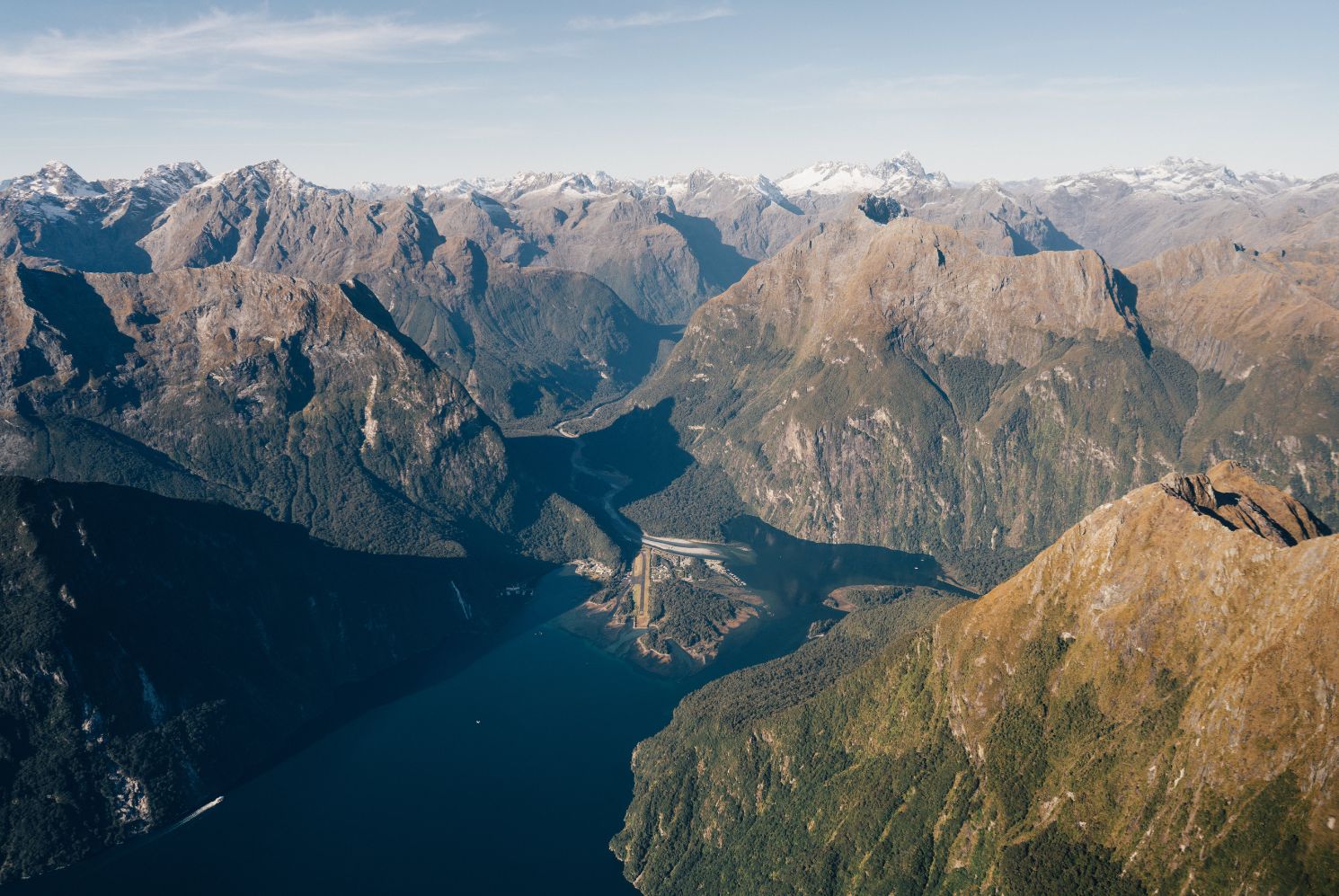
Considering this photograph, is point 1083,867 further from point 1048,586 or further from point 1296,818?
point 1048,586

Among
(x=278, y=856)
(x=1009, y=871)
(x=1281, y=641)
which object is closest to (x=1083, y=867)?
(x=1009, y=871)

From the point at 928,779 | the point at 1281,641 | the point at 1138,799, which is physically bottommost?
the point at 928,779

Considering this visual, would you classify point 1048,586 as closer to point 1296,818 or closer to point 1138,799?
point 1138,799

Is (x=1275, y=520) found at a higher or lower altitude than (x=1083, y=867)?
higher

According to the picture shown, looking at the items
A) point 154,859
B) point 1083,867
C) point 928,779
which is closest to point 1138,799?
point 1083,867

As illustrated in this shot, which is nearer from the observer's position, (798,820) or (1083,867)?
(1083,867)

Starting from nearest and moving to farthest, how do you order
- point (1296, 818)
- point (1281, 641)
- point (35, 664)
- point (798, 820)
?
point (1296, 818) < point (1281, 641) < point (798, 820) < point (35, 664)

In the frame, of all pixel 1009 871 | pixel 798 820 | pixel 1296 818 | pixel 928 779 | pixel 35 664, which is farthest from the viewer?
pixel 35 664
